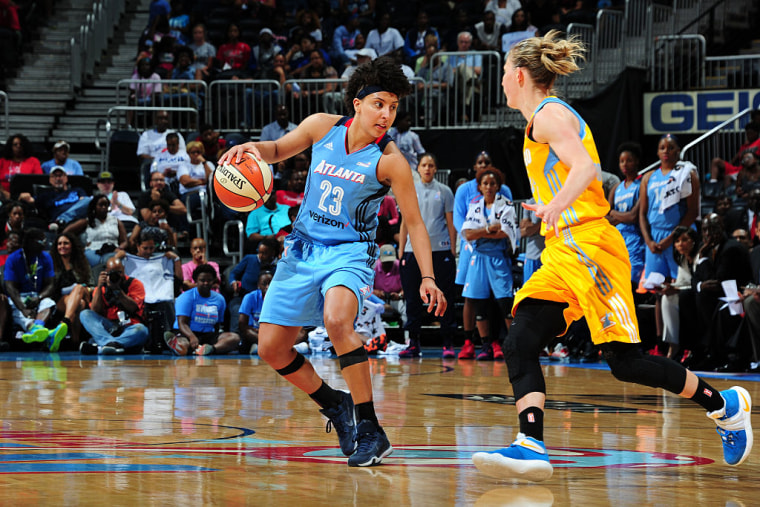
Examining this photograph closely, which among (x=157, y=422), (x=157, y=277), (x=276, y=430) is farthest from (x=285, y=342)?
(x=157, y=277)

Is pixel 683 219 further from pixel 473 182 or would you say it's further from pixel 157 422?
pixel 157 422

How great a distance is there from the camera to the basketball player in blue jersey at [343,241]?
4.67 meters

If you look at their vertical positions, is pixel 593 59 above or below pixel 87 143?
above

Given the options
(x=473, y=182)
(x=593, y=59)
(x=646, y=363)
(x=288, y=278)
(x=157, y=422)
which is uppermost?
(x=593, y=59)

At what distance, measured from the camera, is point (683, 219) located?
10578 millimetres

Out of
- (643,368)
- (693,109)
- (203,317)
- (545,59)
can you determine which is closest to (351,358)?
(643,368)

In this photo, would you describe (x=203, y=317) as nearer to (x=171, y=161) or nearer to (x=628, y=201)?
(x=171, y=161)

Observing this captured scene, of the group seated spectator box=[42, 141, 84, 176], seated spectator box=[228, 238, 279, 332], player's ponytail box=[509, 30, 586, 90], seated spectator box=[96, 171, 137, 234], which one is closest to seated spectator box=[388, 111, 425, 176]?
seated spectator box=[228, 238, 279, 332]

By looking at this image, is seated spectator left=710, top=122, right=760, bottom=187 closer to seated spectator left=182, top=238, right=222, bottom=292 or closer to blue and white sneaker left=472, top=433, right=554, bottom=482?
seated spectator left=182, top=238, right=222, bottom=292

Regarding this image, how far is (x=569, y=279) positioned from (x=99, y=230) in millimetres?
10027

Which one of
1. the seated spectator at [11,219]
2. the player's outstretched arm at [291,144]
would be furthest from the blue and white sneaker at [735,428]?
the seated spectator at [11,219]

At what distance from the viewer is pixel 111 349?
11.8m

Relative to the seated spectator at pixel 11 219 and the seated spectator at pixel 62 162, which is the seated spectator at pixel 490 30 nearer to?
the seated spectator at pixel 62 162

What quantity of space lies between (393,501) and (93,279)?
1001cm
